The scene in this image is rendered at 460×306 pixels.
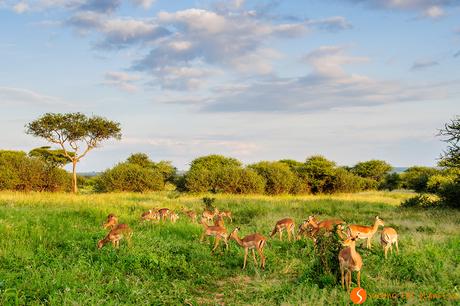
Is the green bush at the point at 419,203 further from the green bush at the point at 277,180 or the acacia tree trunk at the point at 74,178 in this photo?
the acacia tree trunk at the point at 74,178

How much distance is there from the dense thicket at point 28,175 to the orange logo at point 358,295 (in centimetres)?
3287

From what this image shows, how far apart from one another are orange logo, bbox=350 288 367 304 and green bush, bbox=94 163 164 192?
3545cm

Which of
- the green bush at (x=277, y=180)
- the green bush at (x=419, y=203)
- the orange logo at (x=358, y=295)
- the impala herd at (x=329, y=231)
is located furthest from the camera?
Answer: the green bush at (x=277, y=180)

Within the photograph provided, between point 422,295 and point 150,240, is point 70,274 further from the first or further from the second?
point 422,295

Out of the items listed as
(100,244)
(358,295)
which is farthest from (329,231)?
(100,244)

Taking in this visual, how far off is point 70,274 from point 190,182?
32.4 metres

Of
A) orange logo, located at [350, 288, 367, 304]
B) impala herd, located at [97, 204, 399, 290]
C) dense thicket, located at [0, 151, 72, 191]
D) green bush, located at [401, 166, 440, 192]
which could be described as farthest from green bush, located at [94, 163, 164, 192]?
orange logo, located at [350, 288, 367, 304]

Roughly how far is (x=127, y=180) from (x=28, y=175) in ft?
29.7

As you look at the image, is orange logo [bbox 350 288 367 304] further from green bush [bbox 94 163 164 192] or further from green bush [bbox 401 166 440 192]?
green bush [bbox 401 166 440 192]

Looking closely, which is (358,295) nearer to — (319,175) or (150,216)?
(150,216)

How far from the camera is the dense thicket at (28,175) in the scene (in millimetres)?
33812

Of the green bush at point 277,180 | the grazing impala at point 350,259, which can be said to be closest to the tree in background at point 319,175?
the green bush at point 277,180

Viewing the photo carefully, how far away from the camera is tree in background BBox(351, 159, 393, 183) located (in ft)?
214

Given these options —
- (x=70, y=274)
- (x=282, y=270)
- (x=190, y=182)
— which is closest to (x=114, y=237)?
(x=70, y=274)
